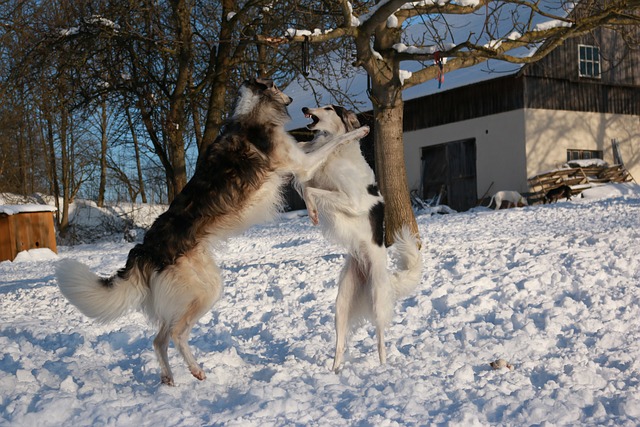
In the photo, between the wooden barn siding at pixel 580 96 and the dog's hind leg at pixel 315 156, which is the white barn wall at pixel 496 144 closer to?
the wooden barn siding at pixel 580 96

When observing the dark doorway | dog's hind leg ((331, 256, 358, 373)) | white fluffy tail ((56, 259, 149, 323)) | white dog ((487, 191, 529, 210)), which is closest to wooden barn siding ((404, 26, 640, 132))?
the dark doorway

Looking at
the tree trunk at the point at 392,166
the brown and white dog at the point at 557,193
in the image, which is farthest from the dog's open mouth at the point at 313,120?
the brown and white dog at the point at 557,193

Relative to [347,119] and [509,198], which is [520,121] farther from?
[347,119]

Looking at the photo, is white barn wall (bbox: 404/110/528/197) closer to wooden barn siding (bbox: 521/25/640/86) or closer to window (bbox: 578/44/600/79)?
wooden barn siding (bbox: 521/25/640/86)

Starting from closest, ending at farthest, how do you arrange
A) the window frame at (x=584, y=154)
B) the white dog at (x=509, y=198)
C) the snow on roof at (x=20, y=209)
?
1. the snow on roof at (x=20, y=209)
2. the white dog at (x=509, y=198)
3. the window frame at (x=584, y=154)

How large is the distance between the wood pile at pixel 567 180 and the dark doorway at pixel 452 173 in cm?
219

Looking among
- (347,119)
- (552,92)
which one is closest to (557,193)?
(552,92)

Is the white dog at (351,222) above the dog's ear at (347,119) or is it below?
below

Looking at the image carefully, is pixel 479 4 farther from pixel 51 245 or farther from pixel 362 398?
pixel 51 245

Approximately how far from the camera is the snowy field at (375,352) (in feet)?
11.5

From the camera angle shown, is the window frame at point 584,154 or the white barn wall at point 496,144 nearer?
the white barn wall at point 496,144

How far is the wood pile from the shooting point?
19062 millimetres

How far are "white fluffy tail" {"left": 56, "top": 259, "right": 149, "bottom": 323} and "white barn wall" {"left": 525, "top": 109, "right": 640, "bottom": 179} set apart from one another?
16802 mm

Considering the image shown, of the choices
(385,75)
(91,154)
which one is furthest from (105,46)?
(91,154)
